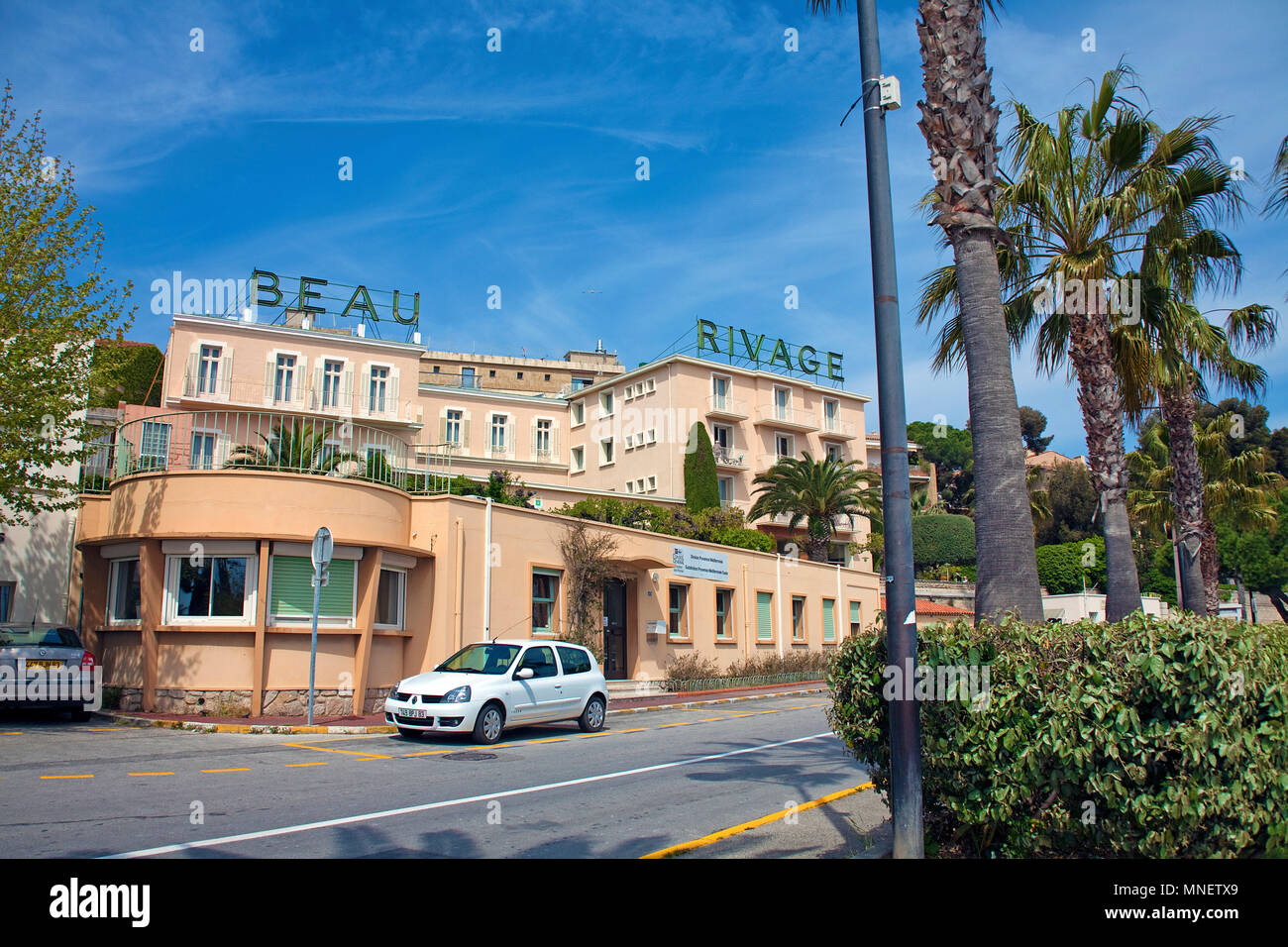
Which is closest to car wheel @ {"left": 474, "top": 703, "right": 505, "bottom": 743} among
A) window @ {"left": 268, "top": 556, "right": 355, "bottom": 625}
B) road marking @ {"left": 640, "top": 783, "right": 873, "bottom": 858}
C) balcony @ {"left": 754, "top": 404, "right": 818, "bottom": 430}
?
window @ {"left": 268, "top": 556, "right": 355, "bottom": 625}

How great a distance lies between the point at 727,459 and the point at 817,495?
335 inches

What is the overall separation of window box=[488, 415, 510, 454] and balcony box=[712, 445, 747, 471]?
1226 cm

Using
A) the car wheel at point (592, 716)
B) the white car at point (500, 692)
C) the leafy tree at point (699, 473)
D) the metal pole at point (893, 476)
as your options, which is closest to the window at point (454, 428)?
the leafy tree at point (699, 473)

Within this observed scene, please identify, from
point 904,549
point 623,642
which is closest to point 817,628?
point 623,642

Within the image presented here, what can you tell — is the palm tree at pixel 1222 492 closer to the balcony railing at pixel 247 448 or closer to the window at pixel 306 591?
the balcony railing at pixel 247 448

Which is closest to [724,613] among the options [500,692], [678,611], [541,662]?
[678,611]

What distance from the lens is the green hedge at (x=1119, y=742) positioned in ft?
17.0

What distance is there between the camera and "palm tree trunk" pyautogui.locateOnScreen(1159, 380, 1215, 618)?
56.6 ft

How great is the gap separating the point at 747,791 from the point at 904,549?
460 centimetres

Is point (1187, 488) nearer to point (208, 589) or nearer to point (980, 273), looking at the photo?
point (980, 273)

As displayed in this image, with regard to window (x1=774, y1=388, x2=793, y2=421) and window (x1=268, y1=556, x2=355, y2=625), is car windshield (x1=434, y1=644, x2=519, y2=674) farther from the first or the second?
window (x1=774, y1=388, x2=793, y2=421)

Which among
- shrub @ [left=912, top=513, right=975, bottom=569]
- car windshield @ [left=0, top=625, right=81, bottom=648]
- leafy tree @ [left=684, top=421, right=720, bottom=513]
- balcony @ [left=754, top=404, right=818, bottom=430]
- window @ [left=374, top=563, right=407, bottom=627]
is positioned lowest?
car windshield @ [left=0, top=625, right=81, bottom=648]

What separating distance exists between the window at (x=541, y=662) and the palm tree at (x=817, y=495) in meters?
30.4
